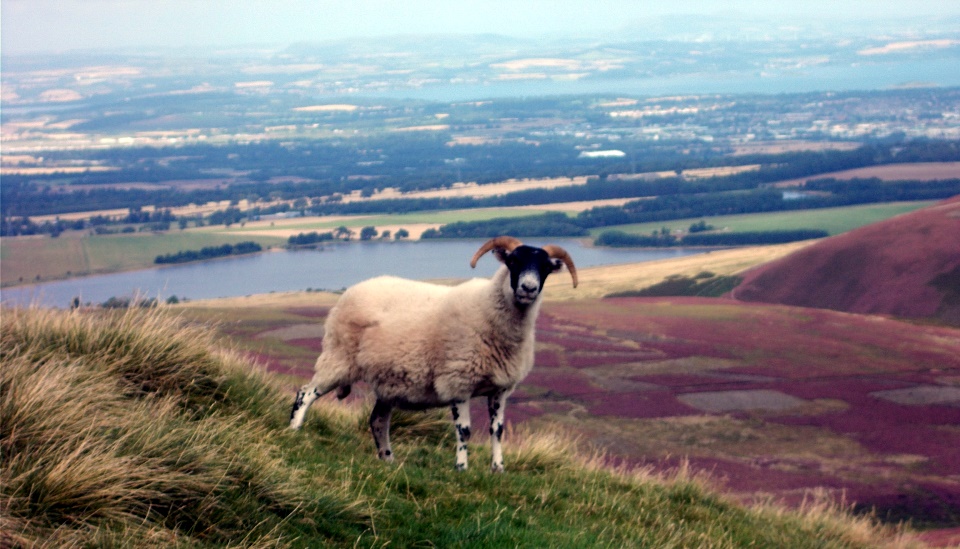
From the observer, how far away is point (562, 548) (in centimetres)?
771

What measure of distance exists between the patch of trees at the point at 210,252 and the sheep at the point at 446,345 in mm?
81603

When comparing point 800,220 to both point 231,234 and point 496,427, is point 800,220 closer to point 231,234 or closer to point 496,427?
point 231,234

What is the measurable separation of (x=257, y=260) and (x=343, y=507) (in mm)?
86276

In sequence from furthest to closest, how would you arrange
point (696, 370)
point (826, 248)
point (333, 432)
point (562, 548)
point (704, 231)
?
point (704, 231) < point (826, 248) < point (696, 370) < point (333, 432) < point (562, 548)

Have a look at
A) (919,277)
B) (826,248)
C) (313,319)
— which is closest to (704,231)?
(826,248)

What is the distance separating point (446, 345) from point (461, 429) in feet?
3.07

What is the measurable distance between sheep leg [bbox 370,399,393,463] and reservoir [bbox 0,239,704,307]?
177ft

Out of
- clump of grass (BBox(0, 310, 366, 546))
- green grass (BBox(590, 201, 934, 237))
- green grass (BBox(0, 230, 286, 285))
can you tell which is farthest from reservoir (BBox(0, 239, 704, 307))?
clump of grass (BBox(0, 310, 366, 546))

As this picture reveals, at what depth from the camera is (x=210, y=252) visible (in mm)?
93938

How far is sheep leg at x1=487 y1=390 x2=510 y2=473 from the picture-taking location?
1098cm

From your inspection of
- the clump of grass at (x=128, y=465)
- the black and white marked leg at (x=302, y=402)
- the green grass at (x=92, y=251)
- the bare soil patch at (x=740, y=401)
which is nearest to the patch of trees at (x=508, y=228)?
the green grass at (x=92, y=251)

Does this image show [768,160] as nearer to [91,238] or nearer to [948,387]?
[91,238]

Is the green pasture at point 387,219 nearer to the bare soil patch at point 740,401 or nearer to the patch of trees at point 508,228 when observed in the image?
the patch of trees at point 508,228

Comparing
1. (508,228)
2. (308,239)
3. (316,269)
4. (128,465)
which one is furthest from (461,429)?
(308,239)
